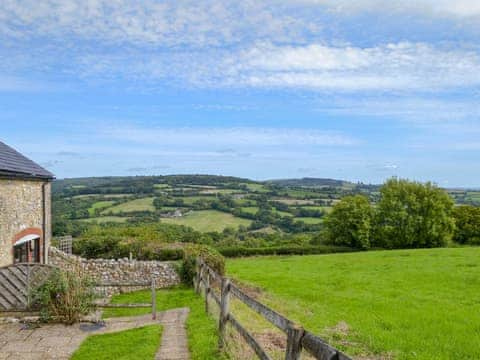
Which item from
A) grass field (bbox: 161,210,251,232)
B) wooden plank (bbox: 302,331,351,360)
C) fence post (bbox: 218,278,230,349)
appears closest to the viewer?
wooden plank (bbox: 302,331,351,360)

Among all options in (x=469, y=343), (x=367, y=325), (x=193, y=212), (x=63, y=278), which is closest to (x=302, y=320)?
(x=367, y=325)

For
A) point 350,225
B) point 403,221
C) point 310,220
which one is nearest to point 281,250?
point 350,225

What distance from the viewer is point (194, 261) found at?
19.6m

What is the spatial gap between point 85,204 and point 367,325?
5020 centimetres

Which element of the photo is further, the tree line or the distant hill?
the distant hill

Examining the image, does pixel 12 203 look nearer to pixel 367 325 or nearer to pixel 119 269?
pixel 119 269

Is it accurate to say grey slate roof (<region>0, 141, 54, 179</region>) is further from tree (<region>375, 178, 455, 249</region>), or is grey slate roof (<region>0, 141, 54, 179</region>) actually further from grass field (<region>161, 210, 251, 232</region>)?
tree (<region>375, 178, 455, 249</region>)

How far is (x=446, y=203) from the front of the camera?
45000 mm

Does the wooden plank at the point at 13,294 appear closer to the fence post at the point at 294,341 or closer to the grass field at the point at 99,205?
the fence post at the point at 294,341

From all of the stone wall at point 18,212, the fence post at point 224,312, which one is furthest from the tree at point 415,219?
the fence post at point 224,312

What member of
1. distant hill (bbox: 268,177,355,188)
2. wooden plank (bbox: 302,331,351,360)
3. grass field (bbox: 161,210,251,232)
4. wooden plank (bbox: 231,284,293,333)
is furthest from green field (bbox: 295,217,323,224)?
wooden plank (bbox: 302,331,351,360)

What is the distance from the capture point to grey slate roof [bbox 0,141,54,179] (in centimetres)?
1422

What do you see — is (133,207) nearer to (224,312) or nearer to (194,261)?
(194,261)

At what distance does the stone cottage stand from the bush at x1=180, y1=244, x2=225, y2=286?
558 centimetres
